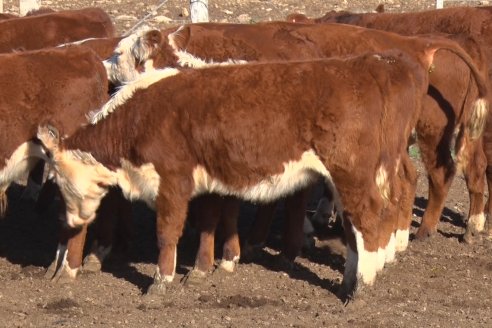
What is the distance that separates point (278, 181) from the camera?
830 centimetres

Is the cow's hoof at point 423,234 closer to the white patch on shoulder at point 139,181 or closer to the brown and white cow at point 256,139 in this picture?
the brown and white cow at point 256,139

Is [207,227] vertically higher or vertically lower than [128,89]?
lower

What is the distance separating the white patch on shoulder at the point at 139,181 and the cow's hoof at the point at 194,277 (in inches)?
26.9

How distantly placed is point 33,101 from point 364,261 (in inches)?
111

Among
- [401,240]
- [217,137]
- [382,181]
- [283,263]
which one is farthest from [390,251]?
[217,137]

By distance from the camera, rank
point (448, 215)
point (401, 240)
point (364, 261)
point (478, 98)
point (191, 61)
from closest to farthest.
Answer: point (364, 261), point (191, 61), point (478, 98), point (401, 240), point (448, 215)

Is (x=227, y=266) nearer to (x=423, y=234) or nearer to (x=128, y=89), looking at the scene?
(x=128, y=89)

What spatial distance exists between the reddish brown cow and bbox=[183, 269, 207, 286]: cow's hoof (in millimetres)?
1435

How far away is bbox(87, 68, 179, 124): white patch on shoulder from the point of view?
28.2ft

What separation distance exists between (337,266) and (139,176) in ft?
6.42

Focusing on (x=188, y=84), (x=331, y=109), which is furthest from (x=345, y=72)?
(x=188, y=84)

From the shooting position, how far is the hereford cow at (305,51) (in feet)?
31.9

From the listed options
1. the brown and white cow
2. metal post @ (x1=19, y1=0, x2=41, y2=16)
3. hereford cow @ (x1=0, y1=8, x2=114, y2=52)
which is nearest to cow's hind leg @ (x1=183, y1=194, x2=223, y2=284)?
the brown and white cow

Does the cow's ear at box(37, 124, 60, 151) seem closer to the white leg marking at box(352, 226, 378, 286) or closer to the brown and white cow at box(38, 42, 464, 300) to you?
the brown and white cow at box(38, 42, 464, 300)
